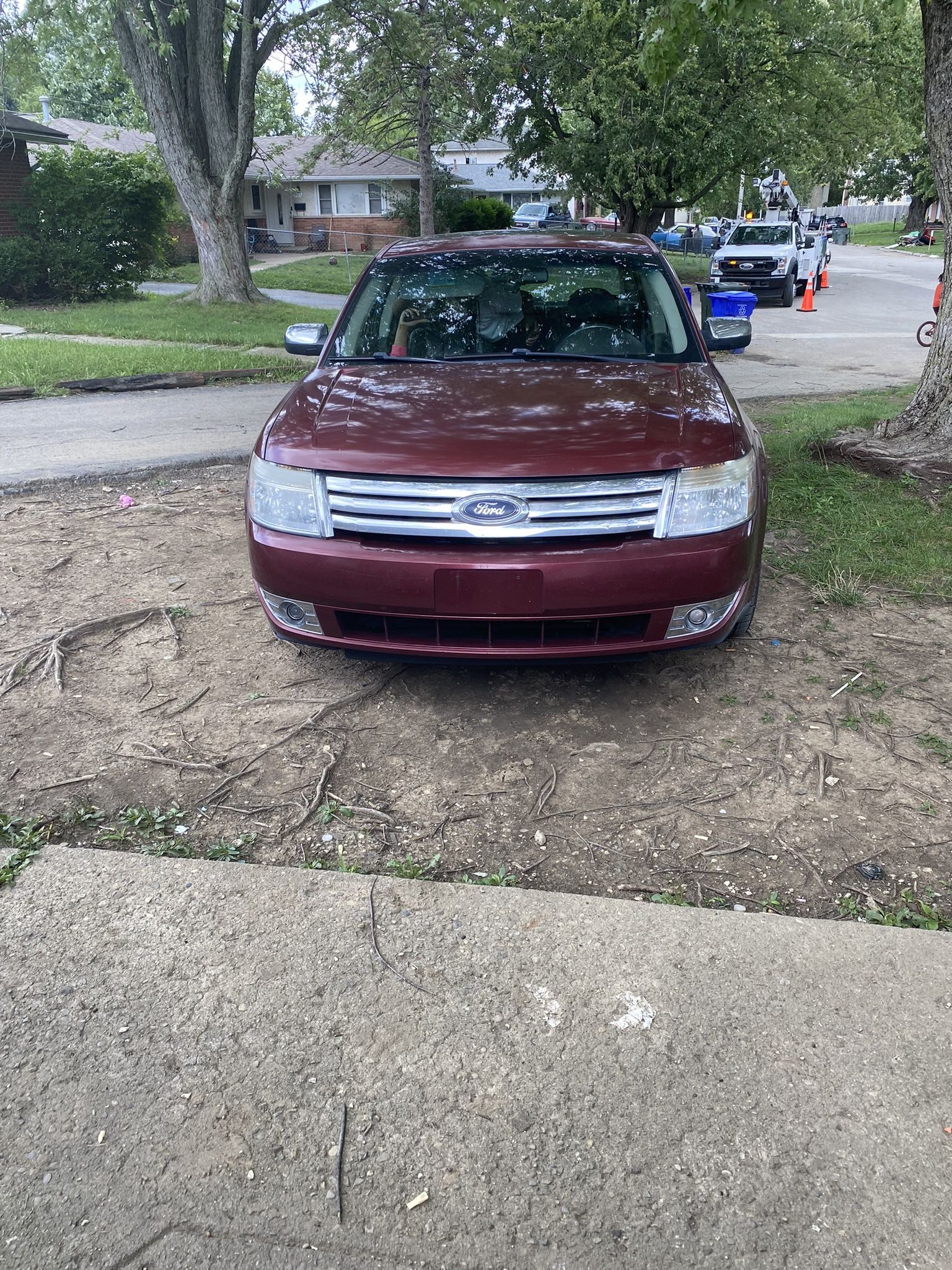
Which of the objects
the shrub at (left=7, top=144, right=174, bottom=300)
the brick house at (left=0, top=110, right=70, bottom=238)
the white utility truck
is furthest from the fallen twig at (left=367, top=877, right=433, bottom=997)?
the brick house at (left=0, top=110, right=70, bottom=238)

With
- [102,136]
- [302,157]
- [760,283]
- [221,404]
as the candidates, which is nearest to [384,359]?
[221,404]

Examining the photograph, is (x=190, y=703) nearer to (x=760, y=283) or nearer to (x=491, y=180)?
(x=760, y=283)

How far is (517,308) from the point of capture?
4691mm

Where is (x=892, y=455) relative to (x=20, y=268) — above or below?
below

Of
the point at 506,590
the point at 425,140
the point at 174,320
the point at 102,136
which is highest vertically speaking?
the point at 102,136

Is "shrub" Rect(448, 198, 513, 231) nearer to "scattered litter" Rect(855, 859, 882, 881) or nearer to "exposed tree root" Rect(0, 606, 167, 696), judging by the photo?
"exposed tree root" Rect(0, 606, 167, 696)

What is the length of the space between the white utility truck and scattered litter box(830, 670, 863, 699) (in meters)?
18.1

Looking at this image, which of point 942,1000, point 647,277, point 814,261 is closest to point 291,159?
point 814,261

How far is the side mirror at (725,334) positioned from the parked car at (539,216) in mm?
36414

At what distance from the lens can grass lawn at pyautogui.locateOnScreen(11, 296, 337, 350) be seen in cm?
1423

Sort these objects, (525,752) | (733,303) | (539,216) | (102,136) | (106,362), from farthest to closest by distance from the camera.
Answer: (539,216), (102,136), (733,303), (106,362), (525,752)

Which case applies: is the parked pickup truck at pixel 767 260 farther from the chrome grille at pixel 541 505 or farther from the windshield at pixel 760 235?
the chrome grille at pixel 541 505

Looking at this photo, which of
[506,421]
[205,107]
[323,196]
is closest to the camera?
[506,421]

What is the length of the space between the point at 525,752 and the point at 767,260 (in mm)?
21685
